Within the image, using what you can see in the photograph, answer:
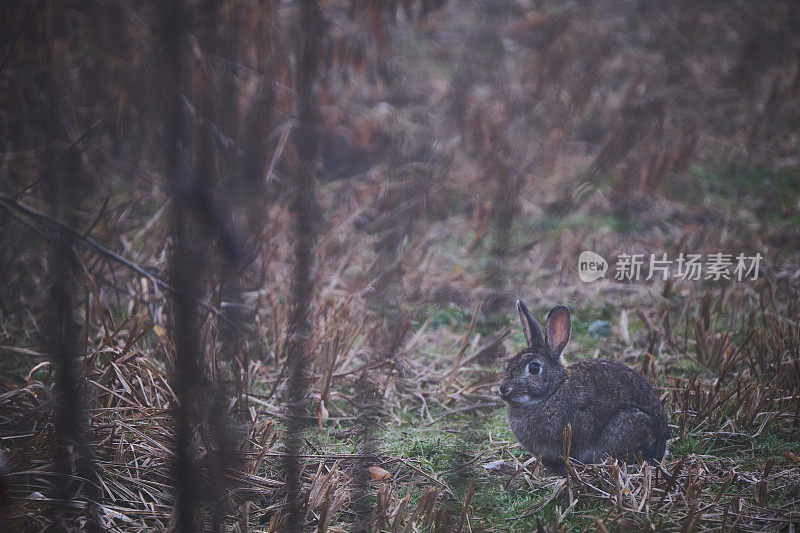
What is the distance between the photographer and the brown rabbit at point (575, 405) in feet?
9.11

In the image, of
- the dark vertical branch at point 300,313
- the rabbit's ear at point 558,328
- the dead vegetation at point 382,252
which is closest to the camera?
the dark vertical branch at point 300,313

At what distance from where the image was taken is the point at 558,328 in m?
2.96

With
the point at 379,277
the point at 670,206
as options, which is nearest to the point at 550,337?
the point at 379,277

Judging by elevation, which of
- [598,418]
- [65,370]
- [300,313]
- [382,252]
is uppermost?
[382,252]

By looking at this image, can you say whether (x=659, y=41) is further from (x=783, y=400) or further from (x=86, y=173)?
(x=86, y=173)

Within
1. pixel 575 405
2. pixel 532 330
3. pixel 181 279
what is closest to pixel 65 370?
pixel 181 279

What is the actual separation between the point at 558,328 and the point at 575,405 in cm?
34

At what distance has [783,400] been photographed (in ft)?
9.96

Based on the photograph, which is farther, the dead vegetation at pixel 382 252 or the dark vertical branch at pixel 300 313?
the dead vegetation at pixel 382 252

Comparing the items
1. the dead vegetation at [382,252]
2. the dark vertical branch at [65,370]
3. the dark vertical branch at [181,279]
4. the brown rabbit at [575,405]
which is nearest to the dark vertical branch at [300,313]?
the dead vegetation at [382,252]

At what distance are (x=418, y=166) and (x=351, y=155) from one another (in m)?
0.65

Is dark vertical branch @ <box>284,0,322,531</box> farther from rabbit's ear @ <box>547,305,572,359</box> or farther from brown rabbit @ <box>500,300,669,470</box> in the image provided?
rabbit's ear @ <box>547,305,572,359</box>

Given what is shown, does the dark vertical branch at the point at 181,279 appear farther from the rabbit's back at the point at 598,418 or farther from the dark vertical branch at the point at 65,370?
the rabbit's back at the point at 598,418

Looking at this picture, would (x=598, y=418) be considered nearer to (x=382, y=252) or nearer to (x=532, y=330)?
(x=532, y=330)
